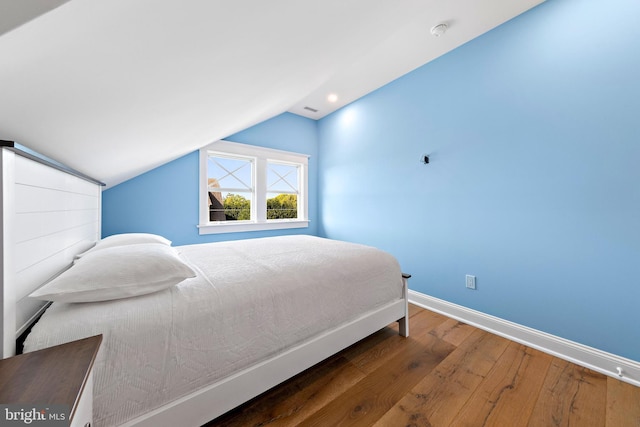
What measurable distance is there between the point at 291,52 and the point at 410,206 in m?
2.10

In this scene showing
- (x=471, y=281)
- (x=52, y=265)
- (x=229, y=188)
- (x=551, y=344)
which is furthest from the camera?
(x=229, y=188)

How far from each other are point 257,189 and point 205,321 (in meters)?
2.82

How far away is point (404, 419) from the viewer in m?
1.21

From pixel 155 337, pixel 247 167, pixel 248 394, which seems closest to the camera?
pixel 155 337

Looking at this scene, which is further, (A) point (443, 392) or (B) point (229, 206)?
(B) point (229, 206)

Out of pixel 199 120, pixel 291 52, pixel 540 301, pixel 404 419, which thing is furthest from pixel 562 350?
pixel 199 120

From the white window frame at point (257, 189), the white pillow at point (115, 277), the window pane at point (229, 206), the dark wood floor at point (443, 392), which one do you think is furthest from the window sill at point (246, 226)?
the dark wood floor at point (443, 392)

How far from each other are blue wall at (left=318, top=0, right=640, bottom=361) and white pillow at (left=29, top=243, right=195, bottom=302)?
94.8 inches

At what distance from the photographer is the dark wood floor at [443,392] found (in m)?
1.21

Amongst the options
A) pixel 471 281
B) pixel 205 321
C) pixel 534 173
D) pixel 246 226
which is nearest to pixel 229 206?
pixel 246 226

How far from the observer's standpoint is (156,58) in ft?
2.47

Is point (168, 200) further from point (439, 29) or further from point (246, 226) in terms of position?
point (439, 29)

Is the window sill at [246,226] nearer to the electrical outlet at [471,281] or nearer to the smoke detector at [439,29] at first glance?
the electrical outlet at [471,281]

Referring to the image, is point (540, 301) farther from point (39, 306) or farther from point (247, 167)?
point (247, 167)
